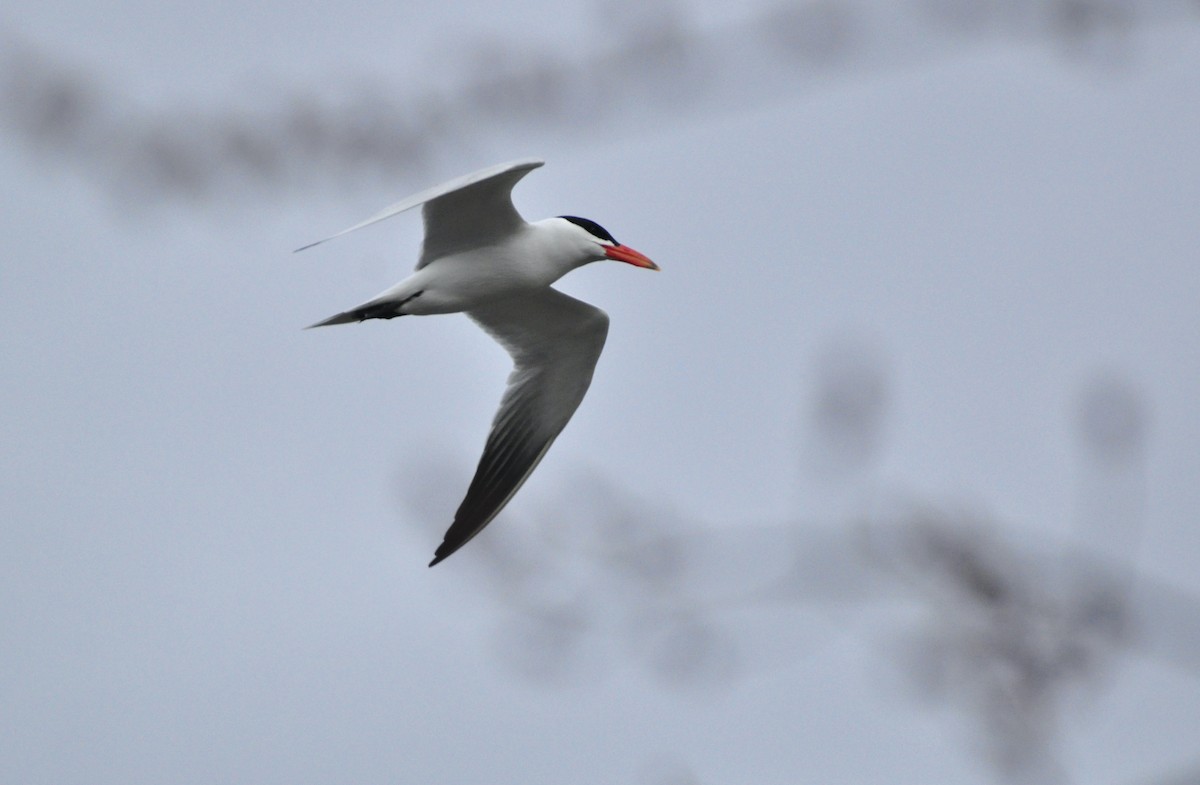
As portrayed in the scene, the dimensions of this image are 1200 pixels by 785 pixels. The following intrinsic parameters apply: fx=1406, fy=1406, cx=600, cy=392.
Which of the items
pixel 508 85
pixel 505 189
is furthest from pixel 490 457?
pixel 508 85

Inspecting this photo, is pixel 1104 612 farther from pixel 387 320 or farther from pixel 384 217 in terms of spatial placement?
pixel 387 320

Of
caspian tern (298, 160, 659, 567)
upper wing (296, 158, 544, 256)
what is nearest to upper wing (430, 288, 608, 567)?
caspian tern (298, 160, 659, 567)

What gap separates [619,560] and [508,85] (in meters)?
1.15

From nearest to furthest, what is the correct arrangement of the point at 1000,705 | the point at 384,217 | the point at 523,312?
1. the point at 1000,705
2. the point at 384,217
3. the point at 523,312

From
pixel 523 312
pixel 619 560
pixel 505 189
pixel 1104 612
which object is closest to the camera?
pixel 1104 612

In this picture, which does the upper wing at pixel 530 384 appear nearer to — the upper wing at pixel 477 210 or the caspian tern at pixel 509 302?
the caspian tern at pixel 509 302

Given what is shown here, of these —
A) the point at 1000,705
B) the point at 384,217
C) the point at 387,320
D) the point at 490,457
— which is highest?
the point at 1000,705

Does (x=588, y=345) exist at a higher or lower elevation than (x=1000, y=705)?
lower

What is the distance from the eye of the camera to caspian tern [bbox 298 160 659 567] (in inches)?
343

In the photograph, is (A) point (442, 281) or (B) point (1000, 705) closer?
(B) point (1000, 705)

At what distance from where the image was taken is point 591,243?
9.44 m

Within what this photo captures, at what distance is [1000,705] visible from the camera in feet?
9.22

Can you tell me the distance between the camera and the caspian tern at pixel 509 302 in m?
8.71

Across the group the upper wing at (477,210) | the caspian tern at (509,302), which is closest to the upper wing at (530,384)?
the caspian tern at (509,302)
